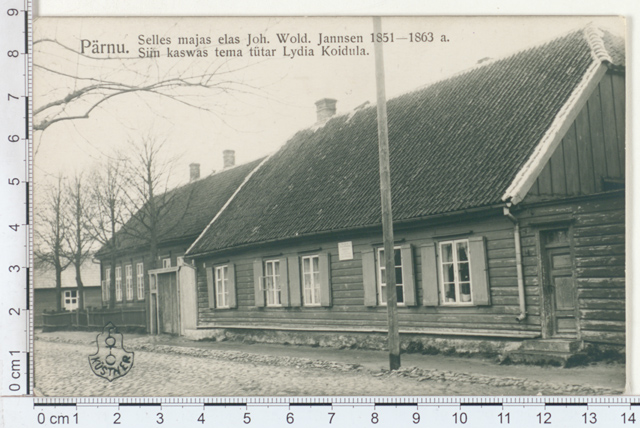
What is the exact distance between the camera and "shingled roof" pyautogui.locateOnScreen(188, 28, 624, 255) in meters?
7.93

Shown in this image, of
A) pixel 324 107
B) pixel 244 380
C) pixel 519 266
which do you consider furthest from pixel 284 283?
pixel 519 266

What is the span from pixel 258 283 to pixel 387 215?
3.28 metres

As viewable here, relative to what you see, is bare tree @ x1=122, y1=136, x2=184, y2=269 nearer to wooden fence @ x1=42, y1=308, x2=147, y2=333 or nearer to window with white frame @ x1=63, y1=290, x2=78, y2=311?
wooden fence @ x1=42, y1=308, x2=147, y2=333

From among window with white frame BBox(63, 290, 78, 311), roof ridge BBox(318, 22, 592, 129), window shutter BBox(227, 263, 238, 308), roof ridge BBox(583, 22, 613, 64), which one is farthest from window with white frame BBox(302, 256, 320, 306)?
roof ridge BBox(583, 22, 613, 64)

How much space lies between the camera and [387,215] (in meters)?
8.03

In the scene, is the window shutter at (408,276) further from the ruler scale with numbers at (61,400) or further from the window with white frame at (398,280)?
the ruler scale with numbers at (61,400)

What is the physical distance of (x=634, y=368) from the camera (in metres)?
7.06

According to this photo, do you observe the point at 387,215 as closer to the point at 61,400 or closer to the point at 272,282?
the point at 272,282

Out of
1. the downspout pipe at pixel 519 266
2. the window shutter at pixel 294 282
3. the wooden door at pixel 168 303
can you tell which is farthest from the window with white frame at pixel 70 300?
the downspout pipe at pixel 519 266

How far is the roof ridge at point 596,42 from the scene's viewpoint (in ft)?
24.2

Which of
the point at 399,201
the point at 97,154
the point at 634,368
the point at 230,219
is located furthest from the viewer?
the point at 230,219

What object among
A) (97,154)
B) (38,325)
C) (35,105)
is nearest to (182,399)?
(38,325)
